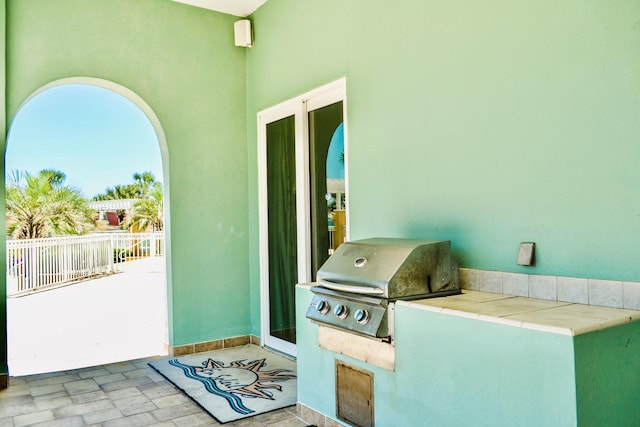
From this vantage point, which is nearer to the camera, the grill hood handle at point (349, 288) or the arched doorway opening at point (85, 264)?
the grill hood handle at point (349, 288)

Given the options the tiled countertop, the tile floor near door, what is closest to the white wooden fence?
the tile floor near door

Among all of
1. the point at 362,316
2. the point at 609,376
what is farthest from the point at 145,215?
the point at 609,376

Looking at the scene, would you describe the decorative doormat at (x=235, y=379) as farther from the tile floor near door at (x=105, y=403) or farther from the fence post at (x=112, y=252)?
the fence post at (x=112, y=252)

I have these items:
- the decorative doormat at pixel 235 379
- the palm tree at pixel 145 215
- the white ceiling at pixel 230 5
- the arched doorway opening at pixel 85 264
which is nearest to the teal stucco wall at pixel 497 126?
the white ceiling at pixel 230 5

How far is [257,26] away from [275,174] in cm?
151

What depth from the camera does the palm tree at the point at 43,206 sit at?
13688 mm

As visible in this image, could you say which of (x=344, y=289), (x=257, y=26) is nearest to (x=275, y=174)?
(x=257, y=26)

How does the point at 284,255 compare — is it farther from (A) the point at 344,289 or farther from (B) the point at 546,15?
(B) the point at 546,15

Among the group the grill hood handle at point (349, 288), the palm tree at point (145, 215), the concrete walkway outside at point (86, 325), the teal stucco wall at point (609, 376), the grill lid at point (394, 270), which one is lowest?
the concrete walkway outside at point (86, 325)

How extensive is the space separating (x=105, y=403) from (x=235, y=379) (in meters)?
0.95

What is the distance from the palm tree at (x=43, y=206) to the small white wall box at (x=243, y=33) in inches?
435

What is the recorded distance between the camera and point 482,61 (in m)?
2.70

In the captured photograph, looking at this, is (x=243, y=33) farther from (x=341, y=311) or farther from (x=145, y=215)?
(x=145, y=215)

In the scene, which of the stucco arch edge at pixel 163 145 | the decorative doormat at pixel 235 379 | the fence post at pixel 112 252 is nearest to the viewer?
the decorative doormat at pixel 235 379
